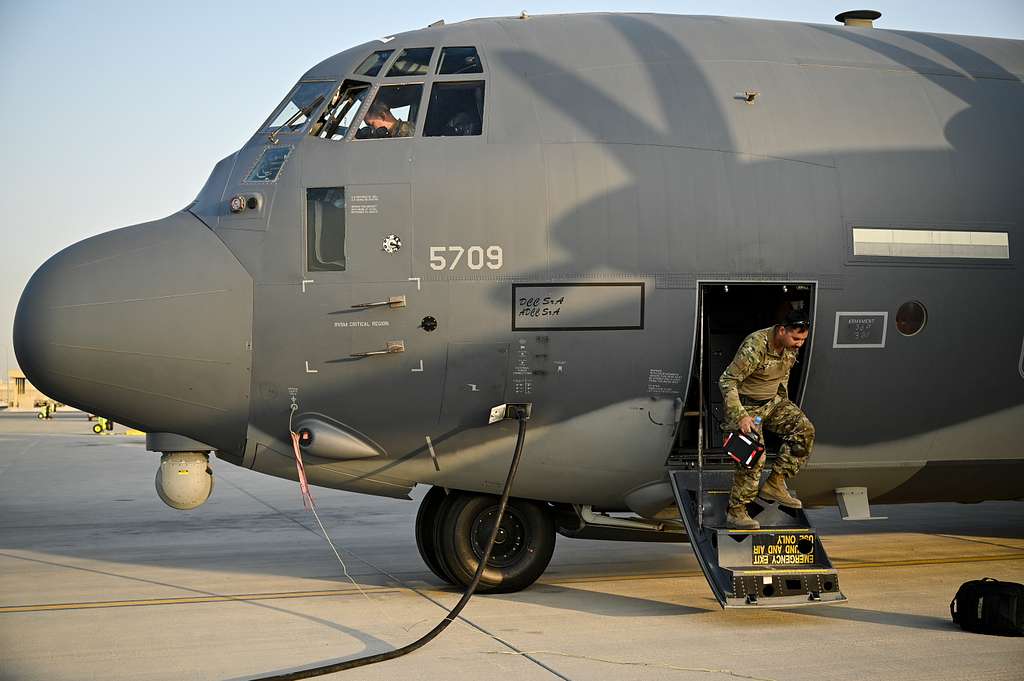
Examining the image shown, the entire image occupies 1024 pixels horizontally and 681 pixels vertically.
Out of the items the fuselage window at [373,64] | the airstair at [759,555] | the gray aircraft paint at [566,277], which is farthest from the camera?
the fuselage window at [373,64]

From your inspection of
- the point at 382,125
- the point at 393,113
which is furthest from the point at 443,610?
the point at 393,113

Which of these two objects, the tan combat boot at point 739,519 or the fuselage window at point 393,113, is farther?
the fuselage window at point 393,113

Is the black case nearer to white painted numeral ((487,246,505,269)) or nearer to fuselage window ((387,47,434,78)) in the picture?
white painted numeral ((487,246,505,269))

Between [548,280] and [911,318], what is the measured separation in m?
3.34

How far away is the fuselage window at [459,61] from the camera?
994 centimetres

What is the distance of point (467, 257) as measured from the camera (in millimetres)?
9477

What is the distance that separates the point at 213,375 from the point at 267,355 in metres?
0.49

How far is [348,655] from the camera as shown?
7.96 metres

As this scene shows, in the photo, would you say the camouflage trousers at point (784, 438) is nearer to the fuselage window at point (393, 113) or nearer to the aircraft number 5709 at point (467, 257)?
the aircraft number 5709 at point (467, 257)

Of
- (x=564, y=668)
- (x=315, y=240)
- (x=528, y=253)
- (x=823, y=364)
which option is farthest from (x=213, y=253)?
(x=823, y=364)

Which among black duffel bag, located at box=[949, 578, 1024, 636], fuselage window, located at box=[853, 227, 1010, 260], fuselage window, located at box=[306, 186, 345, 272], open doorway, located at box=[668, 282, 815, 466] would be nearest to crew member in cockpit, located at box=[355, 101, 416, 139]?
fuselage window, located at box=[306, 186, 345, 272]

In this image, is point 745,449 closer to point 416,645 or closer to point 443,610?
point 443,610

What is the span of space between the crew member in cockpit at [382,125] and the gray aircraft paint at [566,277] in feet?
0.45

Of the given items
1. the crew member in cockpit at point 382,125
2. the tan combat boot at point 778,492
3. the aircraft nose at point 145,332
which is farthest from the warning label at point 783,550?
the crew member in cockpit at point 382,125
